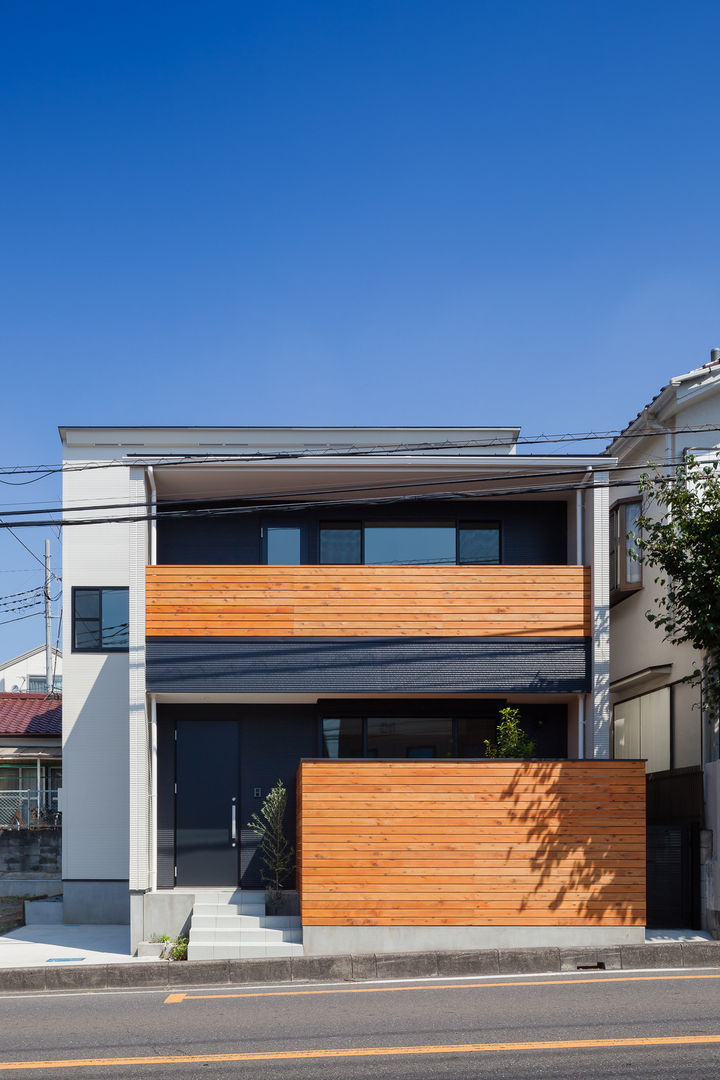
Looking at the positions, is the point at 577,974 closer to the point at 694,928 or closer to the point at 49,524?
the point at 694,928

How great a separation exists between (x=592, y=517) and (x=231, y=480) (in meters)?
5.36

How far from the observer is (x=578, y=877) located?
1309cm

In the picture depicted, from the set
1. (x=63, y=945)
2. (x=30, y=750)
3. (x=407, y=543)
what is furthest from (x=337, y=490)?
(x=30, y=750)

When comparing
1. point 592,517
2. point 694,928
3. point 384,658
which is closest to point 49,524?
point 384,658

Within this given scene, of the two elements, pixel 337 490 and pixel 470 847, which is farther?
pixel 337 490

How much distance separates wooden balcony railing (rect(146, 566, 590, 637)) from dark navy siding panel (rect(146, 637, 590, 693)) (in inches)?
5.1

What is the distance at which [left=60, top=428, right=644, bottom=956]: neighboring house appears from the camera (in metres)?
13.1

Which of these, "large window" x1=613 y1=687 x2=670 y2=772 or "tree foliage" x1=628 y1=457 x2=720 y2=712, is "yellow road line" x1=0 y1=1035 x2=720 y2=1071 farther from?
"large window" x1=613 y1=687 x2=670 y2=772

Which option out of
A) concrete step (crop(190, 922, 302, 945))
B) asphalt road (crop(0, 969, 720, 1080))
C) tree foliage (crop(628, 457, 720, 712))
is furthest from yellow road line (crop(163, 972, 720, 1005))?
tree foliage (crop(628, 457, 720, 712))

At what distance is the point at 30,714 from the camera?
2588 centimetres

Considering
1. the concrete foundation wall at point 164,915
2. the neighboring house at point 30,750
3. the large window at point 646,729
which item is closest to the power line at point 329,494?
the large window at point 646,729

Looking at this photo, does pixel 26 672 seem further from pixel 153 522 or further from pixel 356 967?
pixel 356 967

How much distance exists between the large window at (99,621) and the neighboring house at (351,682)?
0.04 m

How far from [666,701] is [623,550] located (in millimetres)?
2532
